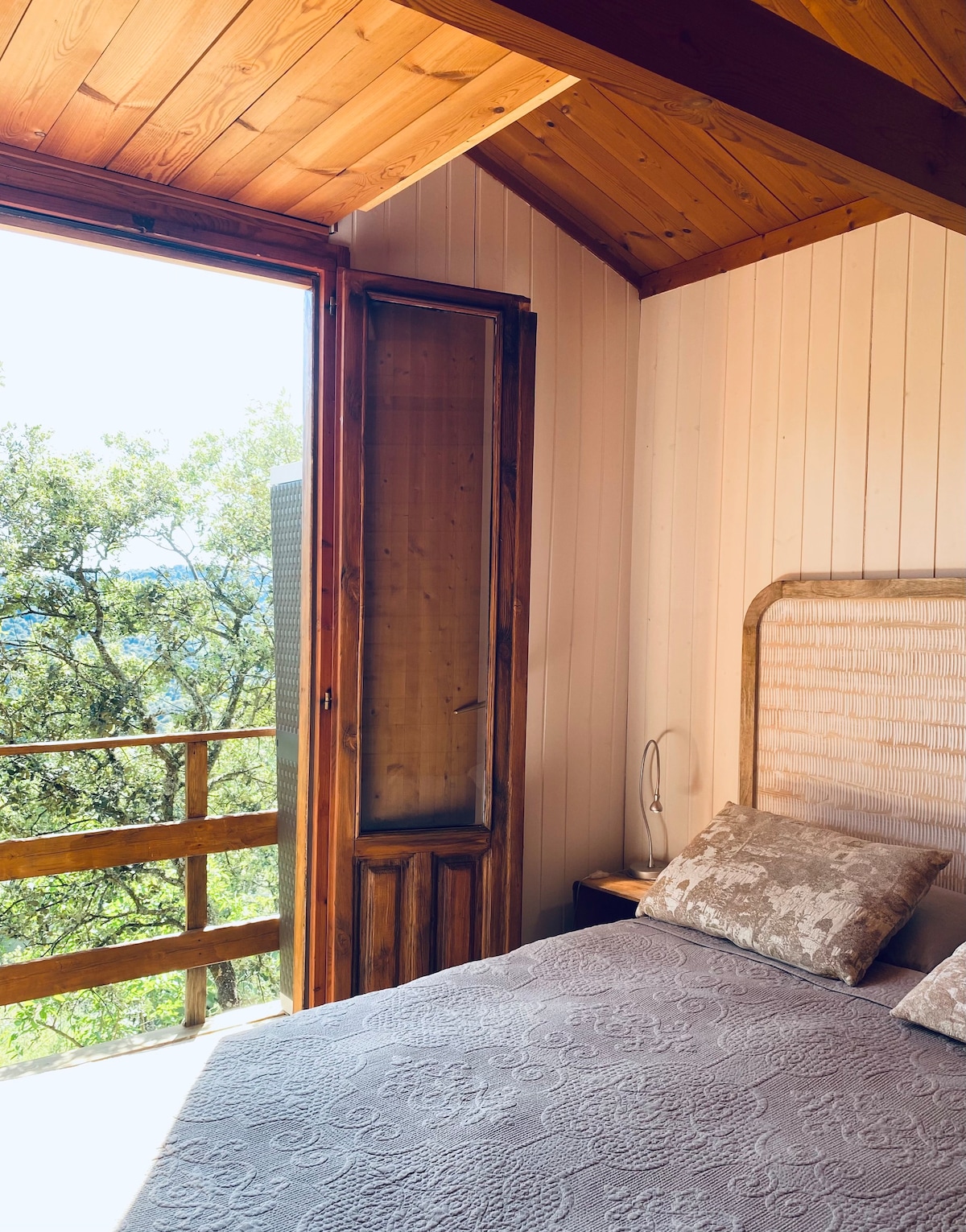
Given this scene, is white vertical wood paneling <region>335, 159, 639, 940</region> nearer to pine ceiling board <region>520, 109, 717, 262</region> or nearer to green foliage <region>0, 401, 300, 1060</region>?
pine ceiling board <region>520, 109, 717, 262</region>

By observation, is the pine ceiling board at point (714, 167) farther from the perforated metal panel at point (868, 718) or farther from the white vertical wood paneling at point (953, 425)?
the perforated metal panel at point (868, 718)

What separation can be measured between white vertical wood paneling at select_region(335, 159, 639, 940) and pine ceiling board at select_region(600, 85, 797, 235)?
585 millimetres

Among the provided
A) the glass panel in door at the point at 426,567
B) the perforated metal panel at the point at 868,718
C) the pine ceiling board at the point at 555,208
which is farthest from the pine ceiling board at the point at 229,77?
the perforated metal panel at the point at 868,718

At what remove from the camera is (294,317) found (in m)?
5.25

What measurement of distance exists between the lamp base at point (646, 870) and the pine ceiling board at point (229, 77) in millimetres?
2591

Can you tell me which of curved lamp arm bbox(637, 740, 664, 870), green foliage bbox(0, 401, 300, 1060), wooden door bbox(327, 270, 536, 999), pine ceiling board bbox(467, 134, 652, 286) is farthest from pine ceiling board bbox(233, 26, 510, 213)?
green foliage bbox(0, 401, 300, 1060)

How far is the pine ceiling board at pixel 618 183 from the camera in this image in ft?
9.99

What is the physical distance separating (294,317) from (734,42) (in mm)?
4103

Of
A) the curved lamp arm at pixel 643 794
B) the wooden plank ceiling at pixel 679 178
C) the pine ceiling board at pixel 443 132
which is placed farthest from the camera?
the curved lamp arm at pixel 643 794

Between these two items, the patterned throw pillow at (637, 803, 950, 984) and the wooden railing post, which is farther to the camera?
the wooden railing post

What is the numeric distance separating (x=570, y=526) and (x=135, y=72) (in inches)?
79.3

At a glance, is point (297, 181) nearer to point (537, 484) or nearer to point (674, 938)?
point (537, 484)

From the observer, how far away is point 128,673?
5.48 metres

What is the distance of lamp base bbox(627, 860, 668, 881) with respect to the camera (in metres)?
3.33
